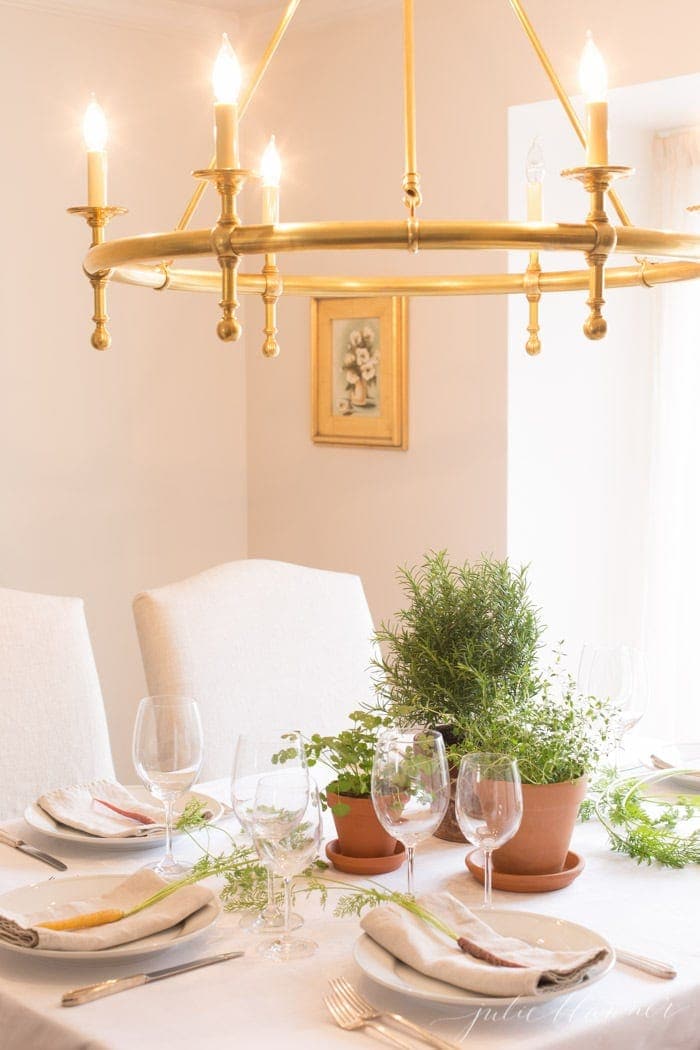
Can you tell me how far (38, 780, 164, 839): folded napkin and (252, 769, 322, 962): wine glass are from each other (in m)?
0.44

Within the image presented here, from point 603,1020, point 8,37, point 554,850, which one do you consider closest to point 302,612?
point 554,850

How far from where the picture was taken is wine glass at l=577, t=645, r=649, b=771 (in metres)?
1.97

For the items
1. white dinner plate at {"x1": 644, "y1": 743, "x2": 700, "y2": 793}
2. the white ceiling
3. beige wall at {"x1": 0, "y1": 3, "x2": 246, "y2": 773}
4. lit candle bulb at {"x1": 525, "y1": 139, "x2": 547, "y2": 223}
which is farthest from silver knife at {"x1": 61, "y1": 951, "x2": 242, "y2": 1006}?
the white ceiling

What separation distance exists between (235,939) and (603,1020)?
0.42 meters

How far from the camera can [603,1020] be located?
1.26 m

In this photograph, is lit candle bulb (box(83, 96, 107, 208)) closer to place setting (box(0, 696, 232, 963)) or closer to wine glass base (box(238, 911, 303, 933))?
place setting (box(0, 696, 232, 963))

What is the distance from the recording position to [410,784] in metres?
1.46

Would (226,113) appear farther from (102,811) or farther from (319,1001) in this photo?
(102,811)

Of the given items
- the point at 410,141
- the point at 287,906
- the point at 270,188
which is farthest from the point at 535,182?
the point at 287,906

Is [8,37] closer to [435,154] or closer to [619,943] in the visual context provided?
[435,154]

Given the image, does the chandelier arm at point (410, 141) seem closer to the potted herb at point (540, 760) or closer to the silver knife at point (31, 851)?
the potted herb at point (540, 760)

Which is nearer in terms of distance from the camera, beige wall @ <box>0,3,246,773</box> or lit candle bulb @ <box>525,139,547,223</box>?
lit candle bulb @ <box>525,139,547,223</box>

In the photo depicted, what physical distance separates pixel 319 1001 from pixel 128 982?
Result: 0.64 ft

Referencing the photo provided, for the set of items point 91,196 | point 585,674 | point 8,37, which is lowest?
point 585,674
